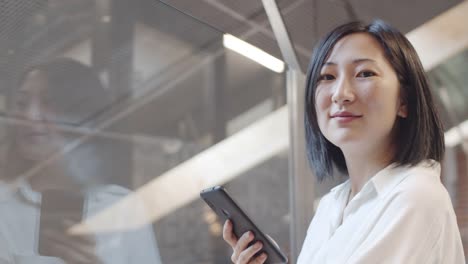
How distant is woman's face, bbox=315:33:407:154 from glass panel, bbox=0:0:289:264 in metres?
0.59

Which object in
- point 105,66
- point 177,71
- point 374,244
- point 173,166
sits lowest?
point 374,244

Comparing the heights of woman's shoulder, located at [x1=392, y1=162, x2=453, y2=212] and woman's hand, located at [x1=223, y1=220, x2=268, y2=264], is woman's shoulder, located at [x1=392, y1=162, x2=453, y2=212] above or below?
above

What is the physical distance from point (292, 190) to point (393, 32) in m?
1.25

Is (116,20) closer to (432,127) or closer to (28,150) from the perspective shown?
(28,150)

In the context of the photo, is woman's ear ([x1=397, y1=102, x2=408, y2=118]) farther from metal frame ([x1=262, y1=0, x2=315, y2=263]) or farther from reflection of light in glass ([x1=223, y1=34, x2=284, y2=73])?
metal frame ([x1=262, y1=0, x2=315, y2=263])

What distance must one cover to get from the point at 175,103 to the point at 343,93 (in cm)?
75

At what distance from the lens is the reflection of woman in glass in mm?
1204

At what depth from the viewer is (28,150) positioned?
4.01ft

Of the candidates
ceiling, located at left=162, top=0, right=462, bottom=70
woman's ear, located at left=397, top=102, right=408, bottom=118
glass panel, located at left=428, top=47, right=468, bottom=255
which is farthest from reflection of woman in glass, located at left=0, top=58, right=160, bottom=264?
glass panel, located at left=428, top=47, right=468, bottom=255

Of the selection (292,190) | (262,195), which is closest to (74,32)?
(262,195)

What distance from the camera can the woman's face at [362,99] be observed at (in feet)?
3.68

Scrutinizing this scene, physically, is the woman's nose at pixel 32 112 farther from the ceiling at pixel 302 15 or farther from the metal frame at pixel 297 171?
the metal frame at pixel 297 171

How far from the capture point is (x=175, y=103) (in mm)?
1768

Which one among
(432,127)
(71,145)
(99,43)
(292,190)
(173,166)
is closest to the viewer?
(432,127)
